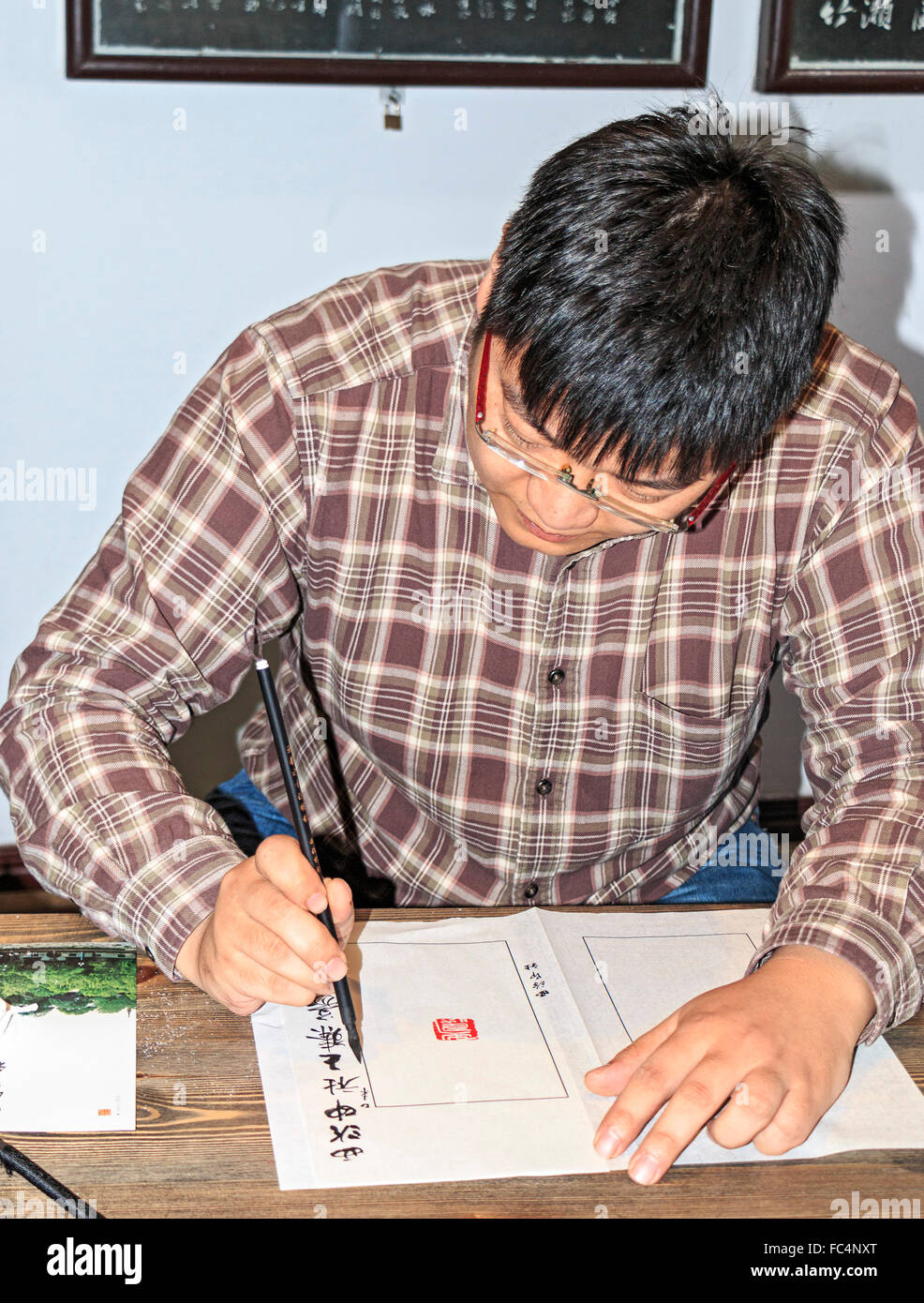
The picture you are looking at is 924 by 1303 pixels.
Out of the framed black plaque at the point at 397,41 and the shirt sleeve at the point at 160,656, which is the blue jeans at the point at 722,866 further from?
the framed black plaque at the point at 397,41

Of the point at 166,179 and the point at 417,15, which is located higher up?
the point at 417,15

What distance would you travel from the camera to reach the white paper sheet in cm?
90

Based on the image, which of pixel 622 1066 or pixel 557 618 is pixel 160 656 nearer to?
pixel 557 618

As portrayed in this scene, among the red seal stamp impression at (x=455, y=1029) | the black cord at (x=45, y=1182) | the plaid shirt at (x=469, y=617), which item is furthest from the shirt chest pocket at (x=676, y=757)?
the black cord at (x=45, y=1182)

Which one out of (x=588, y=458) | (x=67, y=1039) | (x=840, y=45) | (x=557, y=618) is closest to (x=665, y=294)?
(x=588, y=458)

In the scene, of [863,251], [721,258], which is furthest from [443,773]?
[863,251]

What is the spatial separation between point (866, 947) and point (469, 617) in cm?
49

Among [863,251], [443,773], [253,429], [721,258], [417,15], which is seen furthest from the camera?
[863,251]

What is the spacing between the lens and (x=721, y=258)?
3.13 ft

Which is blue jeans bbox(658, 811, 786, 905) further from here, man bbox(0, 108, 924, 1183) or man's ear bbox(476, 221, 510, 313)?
man's ear bbox(476, 221, 510, 313)

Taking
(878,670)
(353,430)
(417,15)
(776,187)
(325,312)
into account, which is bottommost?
(878,670)

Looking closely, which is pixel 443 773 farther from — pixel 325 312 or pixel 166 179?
pixel 166 179
